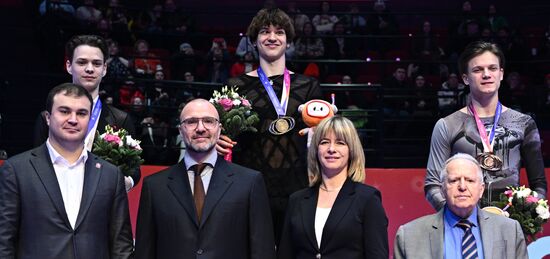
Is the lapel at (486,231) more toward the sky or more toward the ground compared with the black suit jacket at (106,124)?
more toward the ground

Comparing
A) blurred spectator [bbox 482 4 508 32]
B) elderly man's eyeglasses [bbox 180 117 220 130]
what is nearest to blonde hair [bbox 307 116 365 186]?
elderly man's eyeglasses [bbox 180 117 220 130]

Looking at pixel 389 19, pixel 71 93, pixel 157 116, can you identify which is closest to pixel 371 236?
pixel 71 93

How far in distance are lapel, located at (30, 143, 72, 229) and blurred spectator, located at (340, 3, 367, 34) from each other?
7.45 m

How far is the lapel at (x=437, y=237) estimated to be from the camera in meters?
4.52

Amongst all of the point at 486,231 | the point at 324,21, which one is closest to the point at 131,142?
the point at 486,231

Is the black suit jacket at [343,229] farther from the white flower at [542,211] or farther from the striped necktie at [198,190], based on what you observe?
the white flower at [542,211]

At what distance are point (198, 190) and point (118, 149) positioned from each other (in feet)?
2.03

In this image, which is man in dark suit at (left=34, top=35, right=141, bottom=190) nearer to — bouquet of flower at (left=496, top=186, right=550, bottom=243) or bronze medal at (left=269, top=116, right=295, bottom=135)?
bronze medal at (left=269, top=116, right=295, bottom=135)

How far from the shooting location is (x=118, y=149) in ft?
16.3

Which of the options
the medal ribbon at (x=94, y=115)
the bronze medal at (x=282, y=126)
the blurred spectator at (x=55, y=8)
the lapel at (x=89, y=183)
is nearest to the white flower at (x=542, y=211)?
the bronze medal at (x=282, y=126)

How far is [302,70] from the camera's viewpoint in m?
11.0

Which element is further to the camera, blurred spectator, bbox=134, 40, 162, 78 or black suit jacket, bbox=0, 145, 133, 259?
blurred spectator, bbox=134, 40, 162, 78

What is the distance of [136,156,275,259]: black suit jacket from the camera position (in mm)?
4484

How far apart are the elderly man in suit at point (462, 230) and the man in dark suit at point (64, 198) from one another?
140 cm
